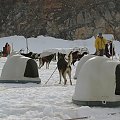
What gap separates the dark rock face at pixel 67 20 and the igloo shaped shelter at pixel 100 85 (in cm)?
4161

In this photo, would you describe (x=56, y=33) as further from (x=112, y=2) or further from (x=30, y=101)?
(x=30, y=101)

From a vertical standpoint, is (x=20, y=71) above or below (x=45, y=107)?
above

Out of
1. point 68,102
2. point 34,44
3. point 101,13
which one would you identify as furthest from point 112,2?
point 68,102

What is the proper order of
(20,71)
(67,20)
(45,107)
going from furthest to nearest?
1. (67,20)
2. (20,71)
3. (45,107)

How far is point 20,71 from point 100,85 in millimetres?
5604

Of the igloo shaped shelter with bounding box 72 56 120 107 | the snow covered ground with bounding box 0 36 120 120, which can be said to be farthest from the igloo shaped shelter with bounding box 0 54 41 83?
the igloo shaped shelter with bounding box 72 56 120 107

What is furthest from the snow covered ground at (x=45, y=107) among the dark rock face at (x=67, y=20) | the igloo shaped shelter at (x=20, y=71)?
the dark rock face at (x=67, y=20)

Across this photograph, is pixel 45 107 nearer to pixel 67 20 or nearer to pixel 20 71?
pixel 20 71

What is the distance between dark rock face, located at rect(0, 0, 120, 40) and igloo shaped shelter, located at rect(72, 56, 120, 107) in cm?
4161

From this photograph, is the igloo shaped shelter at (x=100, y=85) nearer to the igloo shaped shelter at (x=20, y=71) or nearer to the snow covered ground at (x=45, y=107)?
the snow covered ground at (x=45, y=107)

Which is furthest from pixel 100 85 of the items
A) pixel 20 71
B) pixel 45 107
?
pixel 20 71

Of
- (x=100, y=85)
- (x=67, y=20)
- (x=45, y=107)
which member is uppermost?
(x=67, y=20)

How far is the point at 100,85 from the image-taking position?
27.8 feet

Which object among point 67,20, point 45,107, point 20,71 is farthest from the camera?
point 67,20
